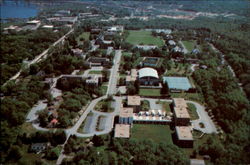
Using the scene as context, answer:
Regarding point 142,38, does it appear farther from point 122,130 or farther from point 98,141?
point 98,141

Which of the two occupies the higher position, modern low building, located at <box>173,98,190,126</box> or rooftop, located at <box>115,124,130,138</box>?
modern low building, located at <box>173,98,190,126</box>

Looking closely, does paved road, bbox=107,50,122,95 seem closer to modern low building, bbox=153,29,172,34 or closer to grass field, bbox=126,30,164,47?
grass field, bbox=126,30,164,47

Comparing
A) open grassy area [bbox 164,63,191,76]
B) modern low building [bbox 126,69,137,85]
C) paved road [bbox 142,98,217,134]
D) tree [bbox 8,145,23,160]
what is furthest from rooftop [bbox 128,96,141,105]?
tree [bbox 8,145,23,160]

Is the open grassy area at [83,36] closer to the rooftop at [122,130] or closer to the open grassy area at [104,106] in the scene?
the open grassy area at [104,106]

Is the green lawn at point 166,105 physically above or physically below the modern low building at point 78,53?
below

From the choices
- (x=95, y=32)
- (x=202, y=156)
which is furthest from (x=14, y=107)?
(x=95, y=32)

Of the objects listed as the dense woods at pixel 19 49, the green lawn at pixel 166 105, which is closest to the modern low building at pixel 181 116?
the green lawn at pixel 166 105
